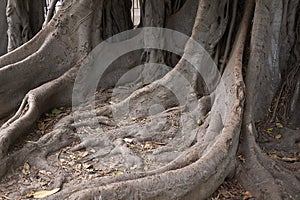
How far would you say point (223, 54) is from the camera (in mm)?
3908

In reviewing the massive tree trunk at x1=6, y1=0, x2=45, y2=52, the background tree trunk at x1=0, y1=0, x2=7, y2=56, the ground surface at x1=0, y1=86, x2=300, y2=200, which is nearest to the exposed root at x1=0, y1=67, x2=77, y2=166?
the ground surface at x1=0, y1=86, x2=300, y2=200

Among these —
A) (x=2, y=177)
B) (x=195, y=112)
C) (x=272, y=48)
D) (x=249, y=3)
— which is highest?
(x=249, y=3)

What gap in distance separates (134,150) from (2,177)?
109 cm

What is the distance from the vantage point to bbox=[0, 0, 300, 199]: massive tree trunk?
286 cm

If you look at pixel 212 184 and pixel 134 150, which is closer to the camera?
pixel 212 184

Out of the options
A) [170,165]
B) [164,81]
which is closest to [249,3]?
[164,81]

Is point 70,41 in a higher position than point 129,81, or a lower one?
higher

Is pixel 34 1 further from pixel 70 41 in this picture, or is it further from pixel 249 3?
pixel 249 3

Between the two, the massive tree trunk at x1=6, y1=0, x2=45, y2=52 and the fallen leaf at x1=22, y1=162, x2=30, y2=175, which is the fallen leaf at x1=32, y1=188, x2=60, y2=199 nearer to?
the fallen leaf at x1=22, y1=162, x2=30, y2=175

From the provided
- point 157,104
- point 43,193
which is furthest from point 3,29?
point 43,193

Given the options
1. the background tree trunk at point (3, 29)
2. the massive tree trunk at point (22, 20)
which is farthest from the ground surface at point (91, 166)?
the background tree trunk at point (3, 29)

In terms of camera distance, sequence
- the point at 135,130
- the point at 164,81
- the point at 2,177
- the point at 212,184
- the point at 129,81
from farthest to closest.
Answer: the point at 129,81 → the point at 164,81 → the point at 135,130 → the point at 2,177 → the point at 212,184

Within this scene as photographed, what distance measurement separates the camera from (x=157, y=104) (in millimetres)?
3863

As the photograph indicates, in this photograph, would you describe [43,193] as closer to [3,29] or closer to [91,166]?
[91,166]
